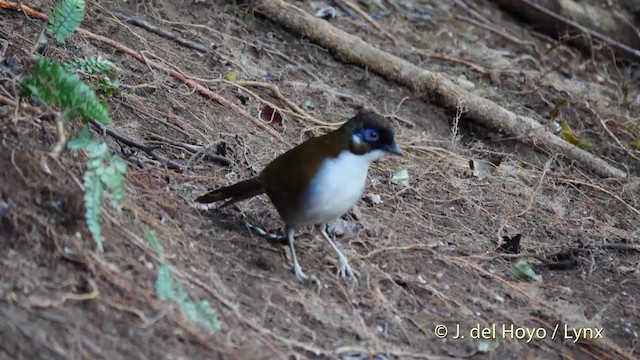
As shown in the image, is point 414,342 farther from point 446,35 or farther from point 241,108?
point 446,35

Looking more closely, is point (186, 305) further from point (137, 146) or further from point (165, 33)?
point (165, 33)

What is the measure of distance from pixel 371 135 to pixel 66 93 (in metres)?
1.47

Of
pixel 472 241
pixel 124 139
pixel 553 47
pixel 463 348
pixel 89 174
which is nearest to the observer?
pixel 89 174

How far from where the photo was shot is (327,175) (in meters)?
4.23

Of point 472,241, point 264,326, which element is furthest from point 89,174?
point 472,241

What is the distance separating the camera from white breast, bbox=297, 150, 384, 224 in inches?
166

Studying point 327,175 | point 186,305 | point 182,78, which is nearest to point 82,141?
point 186,305

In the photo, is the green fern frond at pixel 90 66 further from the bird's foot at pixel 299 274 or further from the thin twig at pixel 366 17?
the thin twig at pixel 366 17

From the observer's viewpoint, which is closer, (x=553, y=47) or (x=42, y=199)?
(x=42, y=199)

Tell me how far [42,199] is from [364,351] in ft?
5.04

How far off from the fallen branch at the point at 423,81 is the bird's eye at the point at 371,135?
2645 mm

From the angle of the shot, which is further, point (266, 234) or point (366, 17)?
point (366, 17)

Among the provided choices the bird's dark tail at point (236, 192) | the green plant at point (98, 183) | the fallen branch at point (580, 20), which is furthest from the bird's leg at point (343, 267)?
the fallen branch at point (580, 20)

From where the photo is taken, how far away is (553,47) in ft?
26.6
